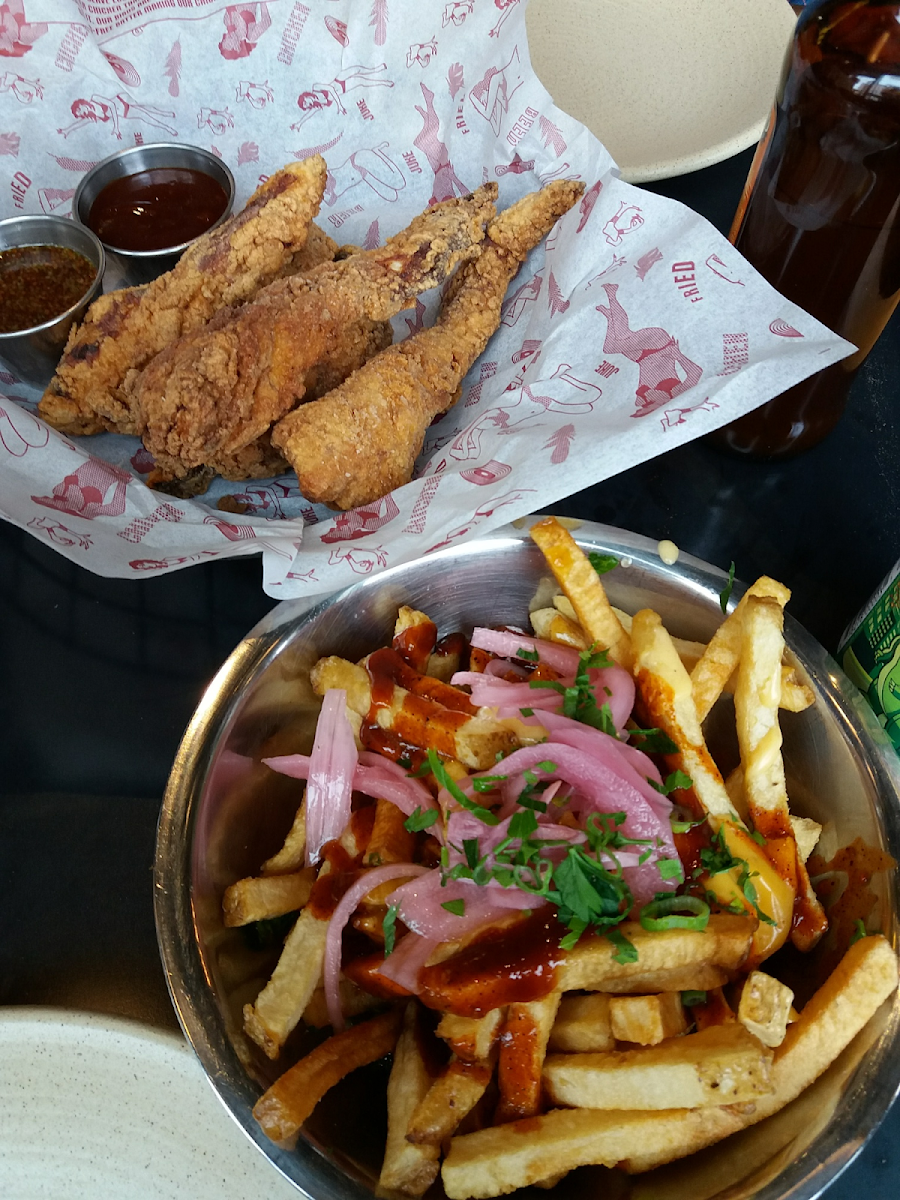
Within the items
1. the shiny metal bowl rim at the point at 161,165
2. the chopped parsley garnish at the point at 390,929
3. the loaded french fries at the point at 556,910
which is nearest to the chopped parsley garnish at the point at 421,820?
the loaded french fries at the point at 556,910

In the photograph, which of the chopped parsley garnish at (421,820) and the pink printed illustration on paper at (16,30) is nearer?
the chopped parsley garnish at (421,820)

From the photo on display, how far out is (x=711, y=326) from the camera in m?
1.42

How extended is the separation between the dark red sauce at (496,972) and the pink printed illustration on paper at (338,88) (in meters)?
1.81

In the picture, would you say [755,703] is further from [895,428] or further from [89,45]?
[89,45]

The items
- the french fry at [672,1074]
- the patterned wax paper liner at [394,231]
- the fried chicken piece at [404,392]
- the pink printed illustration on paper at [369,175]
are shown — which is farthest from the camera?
the pink printed illustration on paper at [369,175]

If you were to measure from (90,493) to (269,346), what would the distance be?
41 cm

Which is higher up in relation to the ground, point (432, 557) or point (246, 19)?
point (246, 19)

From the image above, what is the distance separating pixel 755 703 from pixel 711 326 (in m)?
0.69

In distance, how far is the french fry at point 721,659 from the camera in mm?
1110

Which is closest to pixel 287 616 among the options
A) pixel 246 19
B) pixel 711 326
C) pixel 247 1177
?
pixel 247 1177

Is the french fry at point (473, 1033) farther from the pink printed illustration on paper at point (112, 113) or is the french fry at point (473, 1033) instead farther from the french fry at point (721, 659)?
the pink printed illustration on paper at point (112, 113)

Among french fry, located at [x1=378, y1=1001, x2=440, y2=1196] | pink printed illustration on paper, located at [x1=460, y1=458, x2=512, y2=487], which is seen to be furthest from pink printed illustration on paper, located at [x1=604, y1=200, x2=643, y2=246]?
french fry, located at [x1=378, y1=1001, x2=440, y2=1196]

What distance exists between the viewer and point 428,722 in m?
1.11

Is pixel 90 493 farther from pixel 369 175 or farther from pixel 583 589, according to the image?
pixel 369 175
